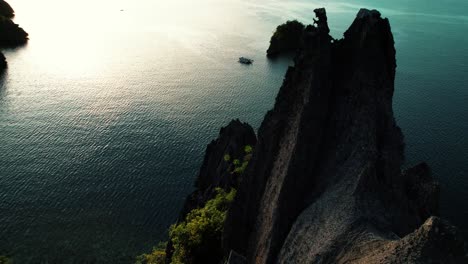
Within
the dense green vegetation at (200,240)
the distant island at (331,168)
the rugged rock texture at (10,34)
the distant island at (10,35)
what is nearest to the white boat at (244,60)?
the distant island at (10,35)

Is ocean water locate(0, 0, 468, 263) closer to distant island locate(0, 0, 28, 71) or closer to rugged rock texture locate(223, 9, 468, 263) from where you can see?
distant island locate(0, 0, 28, 71)

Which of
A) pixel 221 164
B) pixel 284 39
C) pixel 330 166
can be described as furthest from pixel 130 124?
pixel 284 39

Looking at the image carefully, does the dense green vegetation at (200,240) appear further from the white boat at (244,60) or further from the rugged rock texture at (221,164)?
the white boat at (244,60)

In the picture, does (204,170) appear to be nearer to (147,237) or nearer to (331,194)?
(147,237)

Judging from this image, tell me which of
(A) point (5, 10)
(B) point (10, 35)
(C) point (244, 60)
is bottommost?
(B) point (10, 35)

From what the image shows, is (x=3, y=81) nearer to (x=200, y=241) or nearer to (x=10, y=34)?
Answer: (x=10, y=34)

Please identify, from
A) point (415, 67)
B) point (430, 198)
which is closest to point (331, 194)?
A: point (430, 198)

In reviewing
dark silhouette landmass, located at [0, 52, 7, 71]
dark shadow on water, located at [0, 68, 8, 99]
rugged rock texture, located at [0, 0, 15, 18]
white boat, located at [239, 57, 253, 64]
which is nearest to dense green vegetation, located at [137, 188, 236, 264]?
dark shadow on water, located at [0, 68, 8, 99]
